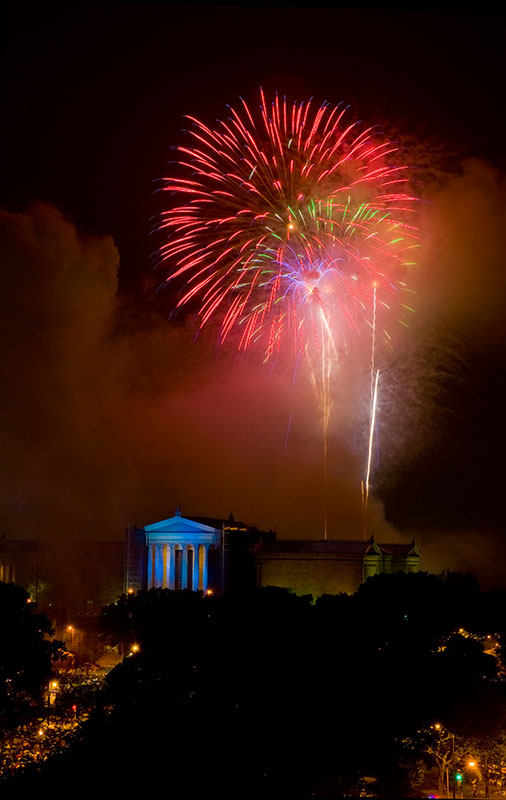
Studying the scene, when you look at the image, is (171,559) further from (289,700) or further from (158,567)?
(289,700)

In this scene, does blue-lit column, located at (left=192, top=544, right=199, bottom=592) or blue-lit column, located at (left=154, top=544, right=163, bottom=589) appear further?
blue-lit column, located at (left=154, top=544, right=163, bottom=589)

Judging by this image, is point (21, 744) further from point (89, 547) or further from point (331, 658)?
point (89, 547)

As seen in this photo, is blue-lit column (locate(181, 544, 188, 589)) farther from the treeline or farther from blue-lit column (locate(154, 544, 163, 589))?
the treeline

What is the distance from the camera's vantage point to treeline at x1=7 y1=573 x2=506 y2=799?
22188 mm

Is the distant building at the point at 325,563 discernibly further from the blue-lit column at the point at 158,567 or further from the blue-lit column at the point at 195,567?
the blue-lit column at the point at 158,567

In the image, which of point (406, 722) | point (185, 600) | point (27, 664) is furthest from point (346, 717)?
point (185, 600)

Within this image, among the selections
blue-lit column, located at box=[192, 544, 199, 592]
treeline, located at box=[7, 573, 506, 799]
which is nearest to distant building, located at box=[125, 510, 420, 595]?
blue-lit column, located at box=[192, 544, 199, 592]

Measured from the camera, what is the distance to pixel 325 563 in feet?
209

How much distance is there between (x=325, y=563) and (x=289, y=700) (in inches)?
1382

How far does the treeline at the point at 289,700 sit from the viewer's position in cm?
2219

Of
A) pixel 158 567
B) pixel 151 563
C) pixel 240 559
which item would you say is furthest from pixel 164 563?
pixel 240 559

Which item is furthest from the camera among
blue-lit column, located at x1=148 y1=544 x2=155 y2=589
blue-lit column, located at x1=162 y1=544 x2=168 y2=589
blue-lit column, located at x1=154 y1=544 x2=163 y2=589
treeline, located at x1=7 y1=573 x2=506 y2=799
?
blue-lit column, located at x1=148 y1=544 x2=155 y2=589

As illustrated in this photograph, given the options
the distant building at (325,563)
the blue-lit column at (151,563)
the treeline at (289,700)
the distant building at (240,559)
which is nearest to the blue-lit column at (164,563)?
the distant building at (240,559)

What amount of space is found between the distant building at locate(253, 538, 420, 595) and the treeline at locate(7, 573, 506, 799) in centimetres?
1758
